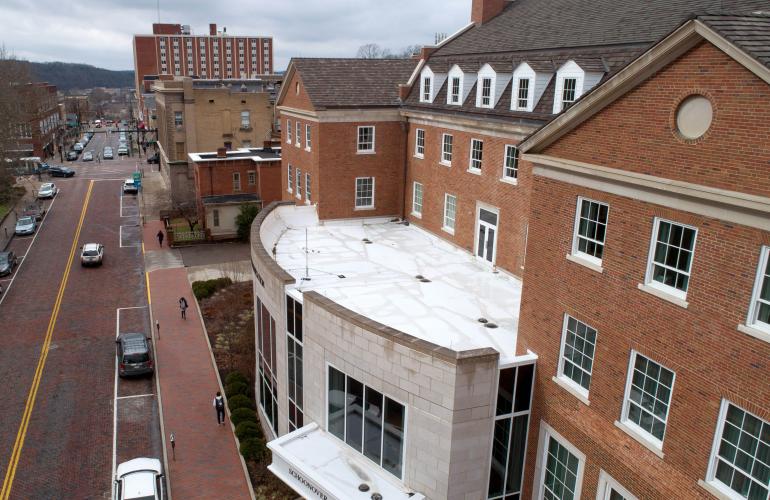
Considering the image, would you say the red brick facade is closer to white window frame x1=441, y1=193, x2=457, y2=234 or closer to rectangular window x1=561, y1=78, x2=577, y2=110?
rectangular window x1=561, y1=78, x2=577, y2=110

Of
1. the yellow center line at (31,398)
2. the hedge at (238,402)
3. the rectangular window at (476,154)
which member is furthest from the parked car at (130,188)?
the rectangular window at (476,154)

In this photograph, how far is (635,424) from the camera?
13.0m

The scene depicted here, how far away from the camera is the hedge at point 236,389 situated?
88.9 ft

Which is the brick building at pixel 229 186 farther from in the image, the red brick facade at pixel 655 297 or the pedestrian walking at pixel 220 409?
the red brick facade at pixel 655 297

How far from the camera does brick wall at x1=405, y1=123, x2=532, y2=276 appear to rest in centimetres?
2280

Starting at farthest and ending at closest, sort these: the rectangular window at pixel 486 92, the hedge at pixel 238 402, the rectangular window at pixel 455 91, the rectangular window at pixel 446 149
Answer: the rectangular window at pixel 446 149 < the rectangular window at pixel 455 91 < the hedge at pixel 238 402 < the rectangular window at pixel 486 92

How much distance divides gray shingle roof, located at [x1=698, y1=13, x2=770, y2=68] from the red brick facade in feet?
1.36

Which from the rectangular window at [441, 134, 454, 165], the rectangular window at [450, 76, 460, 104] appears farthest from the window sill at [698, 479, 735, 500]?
the rectangular window at [450, 76, 460, 104]

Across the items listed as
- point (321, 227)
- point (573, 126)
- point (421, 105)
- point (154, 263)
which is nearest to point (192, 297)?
point (154, 263)

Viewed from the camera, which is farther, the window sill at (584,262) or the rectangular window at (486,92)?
the rectangular window at (486,92)

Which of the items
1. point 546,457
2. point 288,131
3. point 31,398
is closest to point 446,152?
point 288,131

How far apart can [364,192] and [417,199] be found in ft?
9.49

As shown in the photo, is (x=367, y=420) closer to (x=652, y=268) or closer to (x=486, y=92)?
(x=652, y=268)

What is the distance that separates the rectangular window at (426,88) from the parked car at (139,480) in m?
20.0
